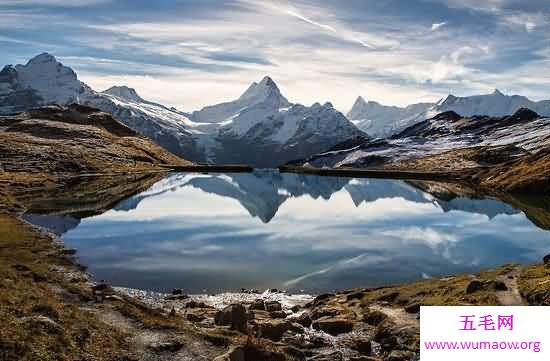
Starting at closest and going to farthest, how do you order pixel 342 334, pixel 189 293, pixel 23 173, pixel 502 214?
pixel 342 334 → pixel 189 293 → pixel 502 214 → pixel 23 173

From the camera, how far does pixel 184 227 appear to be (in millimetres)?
112812

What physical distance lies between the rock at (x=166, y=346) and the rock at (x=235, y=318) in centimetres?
675

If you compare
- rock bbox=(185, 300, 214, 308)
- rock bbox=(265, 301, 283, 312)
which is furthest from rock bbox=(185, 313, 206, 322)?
rock bbox=(265, 301, 283, 312)

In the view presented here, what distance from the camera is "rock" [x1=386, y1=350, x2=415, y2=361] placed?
35438mm

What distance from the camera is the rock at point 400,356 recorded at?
35.4 m

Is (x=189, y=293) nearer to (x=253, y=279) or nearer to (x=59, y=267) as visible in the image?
(x=253, y=279)

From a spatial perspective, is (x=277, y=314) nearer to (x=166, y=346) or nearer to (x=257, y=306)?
(x=257, y=306)

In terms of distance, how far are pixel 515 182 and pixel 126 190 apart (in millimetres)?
136923

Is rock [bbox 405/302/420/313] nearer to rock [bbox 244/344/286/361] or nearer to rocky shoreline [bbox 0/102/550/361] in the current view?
rocky shoreline [bbox 0/102/550/361]

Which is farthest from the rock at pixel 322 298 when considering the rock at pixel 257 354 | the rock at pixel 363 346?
the rock at pixel 257 354

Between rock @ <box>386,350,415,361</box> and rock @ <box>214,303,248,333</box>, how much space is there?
34.9 feet

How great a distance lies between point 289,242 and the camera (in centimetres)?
9706

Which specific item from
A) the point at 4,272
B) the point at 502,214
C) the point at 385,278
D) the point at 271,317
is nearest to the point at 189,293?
the point at 271,317

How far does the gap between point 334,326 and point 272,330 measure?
6321 millimetres
